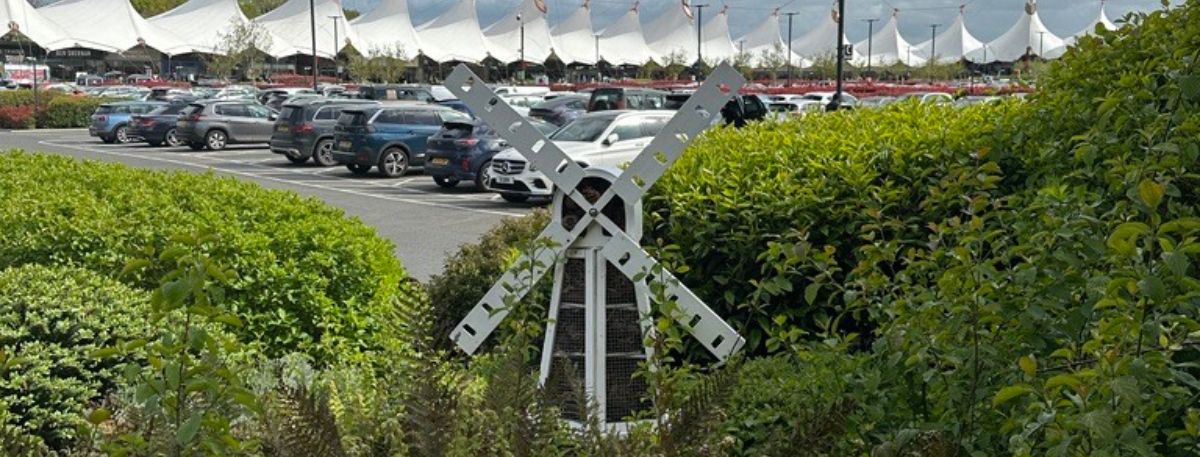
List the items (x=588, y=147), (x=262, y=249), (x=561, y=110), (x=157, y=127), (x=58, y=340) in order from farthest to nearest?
(x=157, y=127) → (x=561, y=110) → (x=588, y=147) → (x=262, y=249) → (x=58, y=340)

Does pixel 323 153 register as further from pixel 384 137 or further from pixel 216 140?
pixel 216 140

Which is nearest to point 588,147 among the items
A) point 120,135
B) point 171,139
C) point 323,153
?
point 323,153

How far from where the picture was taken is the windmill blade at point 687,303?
528 cm

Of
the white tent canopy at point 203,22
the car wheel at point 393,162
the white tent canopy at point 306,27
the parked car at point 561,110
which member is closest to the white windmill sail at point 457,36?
the white tent canopy at point 306,27

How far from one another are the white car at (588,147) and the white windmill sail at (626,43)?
10136 centimetres

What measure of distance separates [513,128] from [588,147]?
14933mm

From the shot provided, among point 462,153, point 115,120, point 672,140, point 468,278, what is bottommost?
point 468,278

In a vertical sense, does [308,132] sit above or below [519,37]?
below

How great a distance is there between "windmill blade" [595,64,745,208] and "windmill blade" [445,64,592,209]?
20 centimetres

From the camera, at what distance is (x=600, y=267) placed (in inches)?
214

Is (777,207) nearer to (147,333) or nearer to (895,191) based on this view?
(895,191)

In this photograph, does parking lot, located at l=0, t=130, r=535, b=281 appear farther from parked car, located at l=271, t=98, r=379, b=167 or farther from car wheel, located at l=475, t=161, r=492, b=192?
parked car, located at l=271, t=98, r=379, b=167

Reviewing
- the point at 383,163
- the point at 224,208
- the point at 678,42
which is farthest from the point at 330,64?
the point at 224,208

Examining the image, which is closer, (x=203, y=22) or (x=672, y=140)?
(x=672, y=140)
